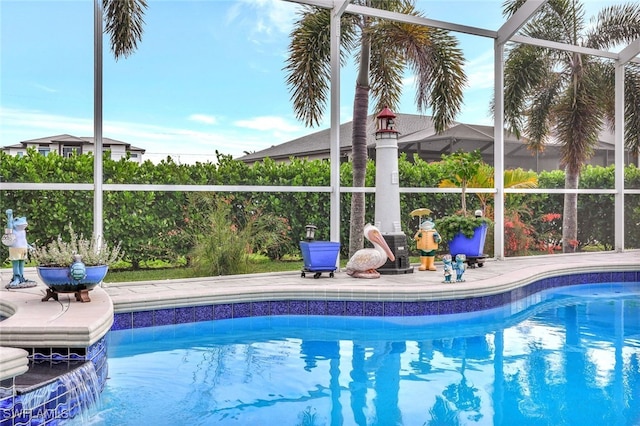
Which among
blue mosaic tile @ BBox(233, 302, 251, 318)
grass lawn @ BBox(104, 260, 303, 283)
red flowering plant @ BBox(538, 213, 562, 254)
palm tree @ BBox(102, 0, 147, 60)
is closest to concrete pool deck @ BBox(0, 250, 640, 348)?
blue mosaic tile @ BBox(233, 302, 251, 318)

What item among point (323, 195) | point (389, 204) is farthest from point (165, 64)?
point (389, 204)

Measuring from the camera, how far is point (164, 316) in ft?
20.9

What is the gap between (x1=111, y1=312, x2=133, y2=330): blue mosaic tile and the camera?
6074 millimetres

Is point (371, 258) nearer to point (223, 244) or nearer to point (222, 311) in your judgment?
point (223, 244)

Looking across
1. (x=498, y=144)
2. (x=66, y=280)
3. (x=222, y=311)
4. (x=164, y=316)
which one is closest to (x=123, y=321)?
(x=164, y=316)

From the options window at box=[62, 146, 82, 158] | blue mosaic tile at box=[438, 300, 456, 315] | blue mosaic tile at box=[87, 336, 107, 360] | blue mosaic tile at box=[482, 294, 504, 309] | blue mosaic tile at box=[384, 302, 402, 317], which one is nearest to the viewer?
blue mosaic tile at box=[87, 336, 107, 360]

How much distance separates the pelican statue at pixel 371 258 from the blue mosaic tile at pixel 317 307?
44.8 inches

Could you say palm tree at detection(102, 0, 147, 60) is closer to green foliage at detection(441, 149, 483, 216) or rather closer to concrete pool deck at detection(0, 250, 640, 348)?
concrete pool deck at detection(0, 250, 640, 348)

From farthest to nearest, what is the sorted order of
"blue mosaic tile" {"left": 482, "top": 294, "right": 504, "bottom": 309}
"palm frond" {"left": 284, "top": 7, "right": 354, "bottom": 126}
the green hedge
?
"palm frond" {"left": 284, "top": 7, "right": 354, "bottom": 126}, the green hedge, "blue mosaic tile" {"left": 482, "top": 294, "right": 504, "bottom": 309}

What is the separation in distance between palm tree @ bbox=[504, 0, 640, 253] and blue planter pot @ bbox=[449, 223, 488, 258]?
10.9ft

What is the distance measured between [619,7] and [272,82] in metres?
7.22

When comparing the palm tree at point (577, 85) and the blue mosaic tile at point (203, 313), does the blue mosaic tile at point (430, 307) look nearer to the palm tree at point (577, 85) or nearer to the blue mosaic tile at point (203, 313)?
the blue mosaic tile at point (203, 313)

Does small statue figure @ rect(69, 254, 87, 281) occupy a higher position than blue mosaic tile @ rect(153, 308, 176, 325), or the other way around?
small statue figure @ rect(69, 254, 87, 281)

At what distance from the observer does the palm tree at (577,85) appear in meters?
11.6
